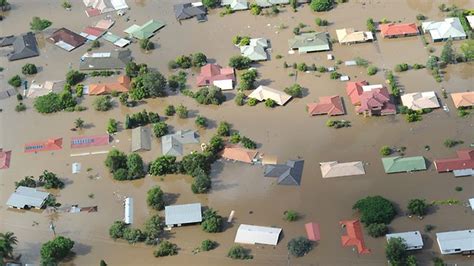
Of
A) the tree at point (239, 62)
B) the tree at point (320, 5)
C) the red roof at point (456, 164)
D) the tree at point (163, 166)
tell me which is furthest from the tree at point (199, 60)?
the red roof at point (456, 164)

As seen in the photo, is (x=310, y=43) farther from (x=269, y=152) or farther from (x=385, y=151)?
(x=385, y=151)

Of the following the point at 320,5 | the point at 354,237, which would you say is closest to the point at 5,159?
the point at 354,237

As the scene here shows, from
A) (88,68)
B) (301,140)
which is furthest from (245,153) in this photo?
(88,68)

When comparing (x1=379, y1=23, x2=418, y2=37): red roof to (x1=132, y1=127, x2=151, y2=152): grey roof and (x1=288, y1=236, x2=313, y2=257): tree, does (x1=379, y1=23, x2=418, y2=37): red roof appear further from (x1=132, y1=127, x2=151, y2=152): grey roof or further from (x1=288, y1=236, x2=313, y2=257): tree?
(x1=288, y1=236, x2=313, y2=257): tree

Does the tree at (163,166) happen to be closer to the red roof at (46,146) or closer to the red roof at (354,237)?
the red roof at (46,146)

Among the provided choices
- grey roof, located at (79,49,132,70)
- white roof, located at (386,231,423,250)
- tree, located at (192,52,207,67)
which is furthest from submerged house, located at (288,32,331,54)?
white roof, located at (386,231,423,250)

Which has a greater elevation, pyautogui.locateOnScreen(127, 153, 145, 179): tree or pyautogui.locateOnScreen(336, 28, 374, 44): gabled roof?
pyautogui.locateOnScreen(336, 28, 374, 44): gabled roof
